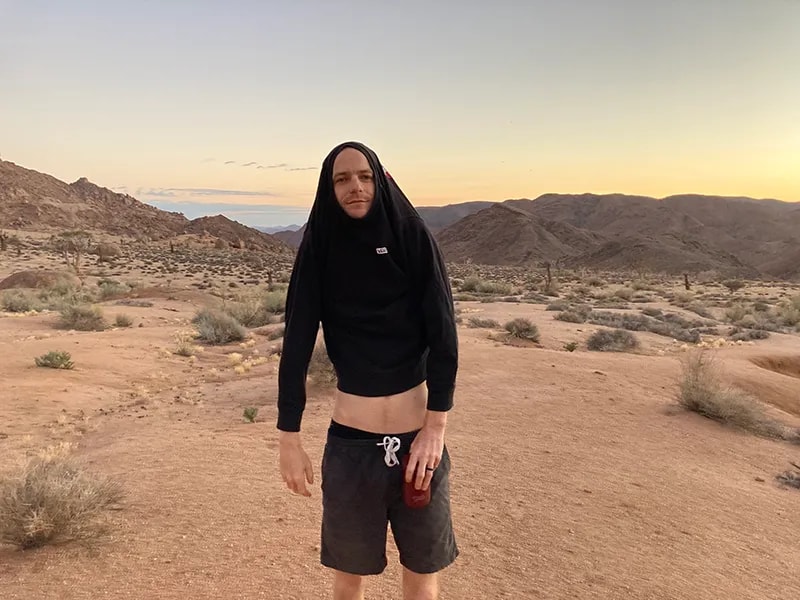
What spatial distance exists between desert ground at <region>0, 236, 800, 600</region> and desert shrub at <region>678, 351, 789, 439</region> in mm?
128

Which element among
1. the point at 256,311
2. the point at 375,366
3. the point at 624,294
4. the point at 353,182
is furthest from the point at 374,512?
the point at 624,294

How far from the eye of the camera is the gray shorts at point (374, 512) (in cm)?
224

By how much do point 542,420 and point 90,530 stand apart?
4.91 meters

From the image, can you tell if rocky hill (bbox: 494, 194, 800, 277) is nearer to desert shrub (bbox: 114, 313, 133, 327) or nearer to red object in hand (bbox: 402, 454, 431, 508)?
desert shrub (bbox: 114, 313, 133, 327)

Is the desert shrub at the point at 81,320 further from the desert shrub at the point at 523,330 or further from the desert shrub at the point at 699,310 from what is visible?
the desert shrub at the point at 699,310

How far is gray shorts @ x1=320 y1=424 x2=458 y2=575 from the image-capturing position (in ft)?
7.34

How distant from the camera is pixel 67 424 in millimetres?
7363

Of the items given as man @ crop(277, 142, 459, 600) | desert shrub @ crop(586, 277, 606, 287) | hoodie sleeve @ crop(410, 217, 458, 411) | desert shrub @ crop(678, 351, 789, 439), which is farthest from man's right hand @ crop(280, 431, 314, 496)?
desert shrub @ crop(586, 277, 606, 287)

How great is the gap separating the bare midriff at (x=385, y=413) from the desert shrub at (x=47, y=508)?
108 inches

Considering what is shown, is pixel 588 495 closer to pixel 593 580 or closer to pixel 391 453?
pixel 593 580

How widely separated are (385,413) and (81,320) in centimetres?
1516

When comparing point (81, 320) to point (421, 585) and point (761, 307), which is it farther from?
point (761, 307)

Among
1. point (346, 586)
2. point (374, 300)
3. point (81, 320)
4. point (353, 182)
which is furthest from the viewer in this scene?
point (81, 320)

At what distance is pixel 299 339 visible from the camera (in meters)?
2.33
